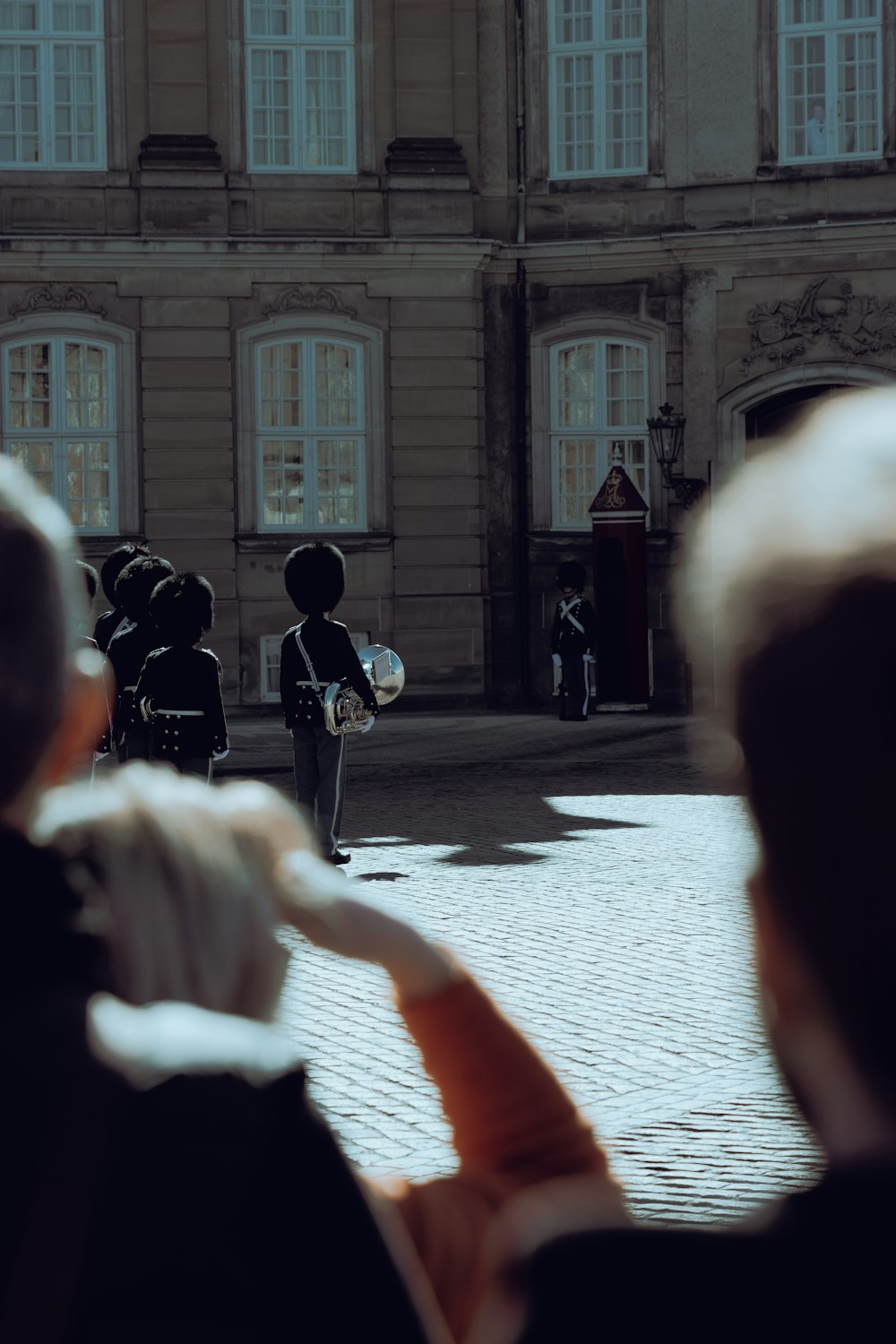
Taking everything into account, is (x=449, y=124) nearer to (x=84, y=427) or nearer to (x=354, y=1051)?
(x=84, y=427)

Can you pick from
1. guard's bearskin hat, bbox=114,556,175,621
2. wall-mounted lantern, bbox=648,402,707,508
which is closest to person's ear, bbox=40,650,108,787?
guard's bearskin hat, bbox=114,556,175,621

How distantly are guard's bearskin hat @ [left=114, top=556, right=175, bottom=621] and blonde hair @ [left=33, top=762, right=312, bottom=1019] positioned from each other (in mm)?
9511

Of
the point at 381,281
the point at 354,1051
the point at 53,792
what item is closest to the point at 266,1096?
the point at 53,792

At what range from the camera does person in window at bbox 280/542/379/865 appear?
1106cm

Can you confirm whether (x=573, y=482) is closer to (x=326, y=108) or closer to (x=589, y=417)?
(x=589, y=417)

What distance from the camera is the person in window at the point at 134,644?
10.7 meters

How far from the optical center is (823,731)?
1.04 metres

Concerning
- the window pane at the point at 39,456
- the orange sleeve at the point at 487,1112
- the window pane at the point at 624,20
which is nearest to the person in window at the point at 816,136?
the window pane at the point at 624,20

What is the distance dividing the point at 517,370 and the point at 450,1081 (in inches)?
912

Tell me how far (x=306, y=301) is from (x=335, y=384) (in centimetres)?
101

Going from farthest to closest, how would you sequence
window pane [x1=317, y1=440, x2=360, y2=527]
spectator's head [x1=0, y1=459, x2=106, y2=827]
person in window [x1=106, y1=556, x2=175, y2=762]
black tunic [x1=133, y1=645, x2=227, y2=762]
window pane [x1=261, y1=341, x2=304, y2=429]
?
window pane [x1=317, y1=440, x2=360, y2=527] → window pane [x1=261, y1=341, x2=304, y2=429] → person in window [x1=106, y1=556, x2=175, y2=762] → black tunic [x1=133, y1=645, x2=227, y2=762] → spectator's head [x1=0, y1=459, x2=106, y2=827]

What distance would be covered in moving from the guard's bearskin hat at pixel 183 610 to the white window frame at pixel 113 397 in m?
14.1

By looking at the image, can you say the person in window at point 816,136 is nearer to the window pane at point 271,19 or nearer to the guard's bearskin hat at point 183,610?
the window pane at point 271,19

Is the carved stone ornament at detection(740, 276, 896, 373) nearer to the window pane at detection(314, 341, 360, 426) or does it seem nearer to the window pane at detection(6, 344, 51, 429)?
the window pane at detection(314, 341, 360, 426)
